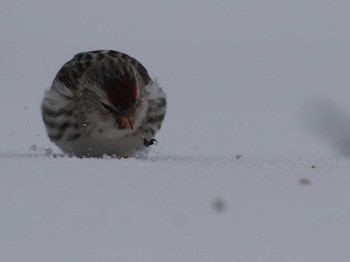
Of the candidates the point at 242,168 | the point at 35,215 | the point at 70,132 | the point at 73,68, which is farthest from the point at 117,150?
the point at 35,215

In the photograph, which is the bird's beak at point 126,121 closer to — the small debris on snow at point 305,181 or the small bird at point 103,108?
the small bird at point 103,108

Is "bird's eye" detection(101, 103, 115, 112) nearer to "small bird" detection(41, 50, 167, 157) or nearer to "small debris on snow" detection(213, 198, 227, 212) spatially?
"small bird" detection(41, 50, 167, 157)

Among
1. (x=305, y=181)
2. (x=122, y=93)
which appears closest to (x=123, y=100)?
(x=122, y=93)

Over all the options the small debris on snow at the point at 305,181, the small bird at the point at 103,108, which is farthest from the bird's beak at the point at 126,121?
the small debris on snow at the point at 305,181

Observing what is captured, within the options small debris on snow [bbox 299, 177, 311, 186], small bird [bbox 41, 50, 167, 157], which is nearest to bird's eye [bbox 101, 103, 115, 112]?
small bird [bbox 41, 50, 167, 157]

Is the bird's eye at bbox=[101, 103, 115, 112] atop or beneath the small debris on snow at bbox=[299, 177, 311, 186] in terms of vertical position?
beneath

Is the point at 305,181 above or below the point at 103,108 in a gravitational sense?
above

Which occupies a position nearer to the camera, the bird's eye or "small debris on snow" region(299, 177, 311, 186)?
"small debris on snow" region(299, 177, 311, 186)

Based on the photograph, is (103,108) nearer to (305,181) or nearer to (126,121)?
(126,121)
